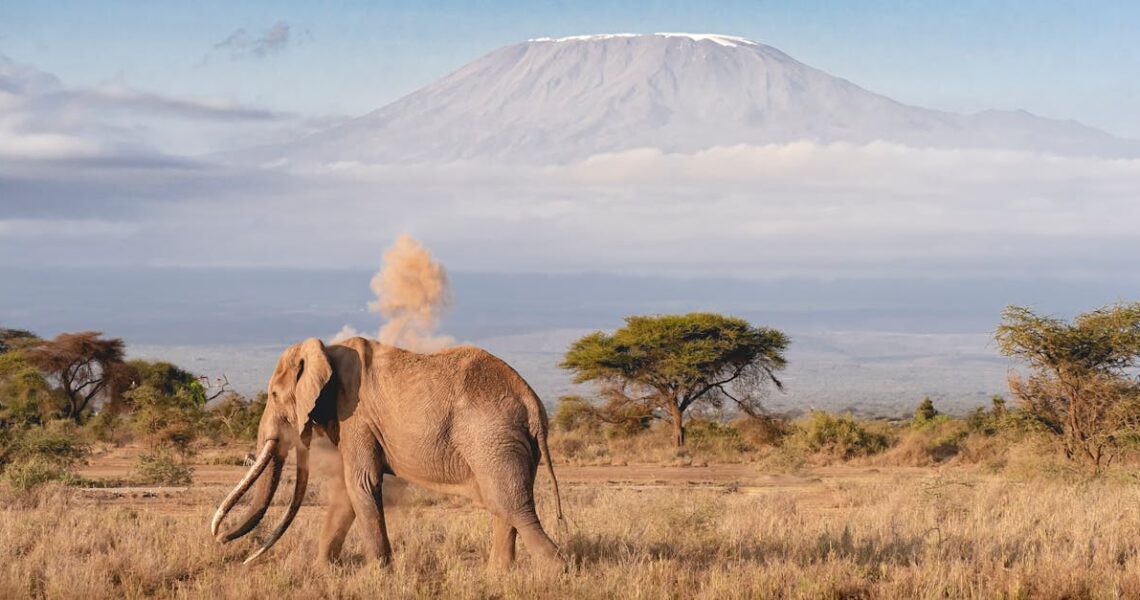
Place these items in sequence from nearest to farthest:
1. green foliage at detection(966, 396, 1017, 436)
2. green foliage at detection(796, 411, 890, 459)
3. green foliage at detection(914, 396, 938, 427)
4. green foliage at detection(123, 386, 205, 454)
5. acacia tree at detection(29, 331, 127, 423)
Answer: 1. green foliage at detection(796, 411, 890, 459)
2. green foliage at detection(123, 386, 205, 454)
3. green foliage at detection(966, 396, 1017, 436)
4. green foliage at detection(914, 396, 938, 427)
5. acacia tree at detection(29, 331, 127, 423)

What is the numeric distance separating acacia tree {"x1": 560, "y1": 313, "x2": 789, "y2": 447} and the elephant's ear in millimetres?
23284

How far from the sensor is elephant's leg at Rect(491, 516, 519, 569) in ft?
34.4

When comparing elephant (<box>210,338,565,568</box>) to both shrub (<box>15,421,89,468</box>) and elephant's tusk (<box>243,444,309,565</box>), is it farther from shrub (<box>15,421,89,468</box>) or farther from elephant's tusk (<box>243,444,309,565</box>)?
shrub (<box>15,421,89,468</box>)

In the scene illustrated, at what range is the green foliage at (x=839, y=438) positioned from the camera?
29311mm

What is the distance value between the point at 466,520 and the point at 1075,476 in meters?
10.4

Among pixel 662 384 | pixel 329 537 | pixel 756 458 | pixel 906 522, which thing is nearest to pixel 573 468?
pixel 756 458

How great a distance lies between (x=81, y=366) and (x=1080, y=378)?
102ft

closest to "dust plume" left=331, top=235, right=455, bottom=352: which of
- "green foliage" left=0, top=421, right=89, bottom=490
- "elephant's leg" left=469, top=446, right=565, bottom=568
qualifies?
"elephant's leg" left=469, top=446, right=565, bottom=568

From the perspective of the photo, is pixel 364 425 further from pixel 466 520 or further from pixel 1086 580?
pixel 1086 580

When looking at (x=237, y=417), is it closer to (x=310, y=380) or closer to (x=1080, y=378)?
(x=1080, y=378)

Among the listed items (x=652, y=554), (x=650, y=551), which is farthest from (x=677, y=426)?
(x=652, y=554)

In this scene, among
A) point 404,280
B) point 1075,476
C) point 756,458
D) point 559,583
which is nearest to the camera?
point 559,583

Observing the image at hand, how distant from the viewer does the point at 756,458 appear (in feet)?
95.7

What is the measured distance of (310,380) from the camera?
10.7m
